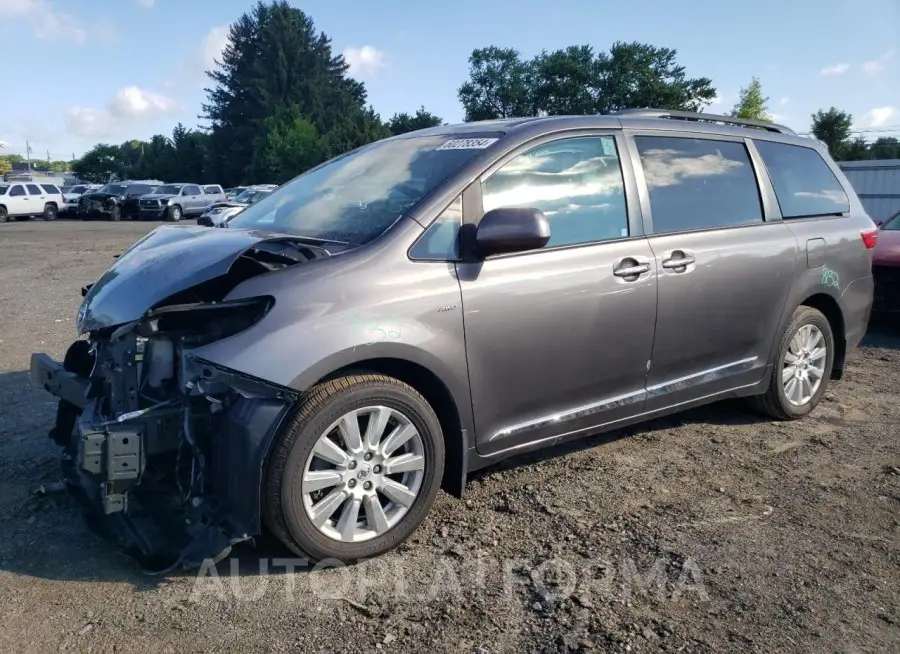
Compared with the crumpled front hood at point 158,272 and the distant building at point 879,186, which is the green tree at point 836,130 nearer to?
the distant building at point 879,186

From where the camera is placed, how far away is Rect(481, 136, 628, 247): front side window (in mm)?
3666

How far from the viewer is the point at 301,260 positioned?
3.27 m

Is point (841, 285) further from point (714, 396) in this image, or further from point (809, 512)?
point (809, 512)

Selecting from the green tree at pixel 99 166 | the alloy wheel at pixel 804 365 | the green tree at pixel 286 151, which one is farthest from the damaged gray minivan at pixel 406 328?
the green tree at pixel 99 166

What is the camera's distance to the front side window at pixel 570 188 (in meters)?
3.67

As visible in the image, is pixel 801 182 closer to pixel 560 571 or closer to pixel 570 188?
pixel 570 188

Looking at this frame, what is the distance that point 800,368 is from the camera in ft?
16.7

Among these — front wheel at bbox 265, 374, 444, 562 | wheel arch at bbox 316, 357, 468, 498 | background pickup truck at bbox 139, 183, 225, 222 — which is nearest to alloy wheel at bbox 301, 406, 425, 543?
front wheel at bbox 265, 374, 444, 562

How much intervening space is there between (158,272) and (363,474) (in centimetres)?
126

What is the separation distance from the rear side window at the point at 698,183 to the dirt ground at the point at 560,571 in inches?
54.2

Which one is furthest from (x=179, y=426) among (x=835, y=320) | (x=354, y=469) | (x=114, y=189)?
(x=114, y=189)

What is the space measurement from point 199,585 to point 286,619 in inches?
18.3

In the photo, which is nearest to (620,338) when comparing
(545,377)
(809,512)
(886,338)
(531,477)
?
(545,377)

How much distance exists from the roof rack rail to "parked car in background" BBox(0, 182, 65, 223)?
1388 inches
